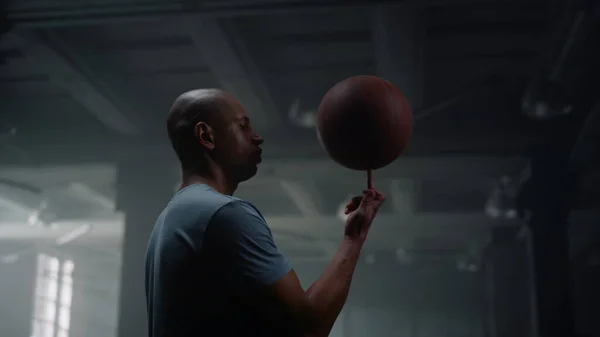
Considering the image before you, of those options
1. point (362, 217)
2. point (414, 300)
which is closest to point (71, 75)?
point (362, 217)

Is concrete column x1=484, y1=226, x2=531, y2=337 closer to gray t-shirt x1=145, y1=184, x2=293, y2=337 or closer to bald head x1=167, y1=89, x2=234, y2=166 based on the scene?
bald head x1=167, y1=89, x2=234, y2=166

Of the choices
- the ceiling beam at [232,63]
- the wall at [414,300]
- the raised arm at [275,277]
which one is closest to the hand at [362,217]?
the raised arm at [275,277]

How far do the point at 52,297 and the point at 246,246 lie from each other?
12.3 meters

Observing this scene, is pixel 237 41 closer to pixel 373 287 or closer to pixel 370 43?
pixel 370 43

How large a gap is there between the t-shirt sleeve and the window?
38.0ft

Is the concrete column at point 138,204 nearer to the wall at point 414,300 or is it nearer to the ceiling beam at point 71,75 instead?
the ceiling beam at point 71,75

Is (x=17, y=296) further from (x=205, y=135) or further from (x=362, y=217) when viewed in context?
(x=362, y=217)

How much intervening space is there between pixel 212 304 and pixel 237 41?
124 inches

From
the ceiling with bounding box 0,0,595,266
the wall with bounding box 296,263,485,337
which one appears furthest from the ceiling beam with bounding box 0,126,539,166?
the wall with bounding box 296,263,485,337

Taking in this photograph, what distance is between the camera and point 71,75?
4.74 metres

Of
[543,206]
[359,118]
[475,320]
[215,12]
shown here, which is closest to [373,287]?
[475,320]

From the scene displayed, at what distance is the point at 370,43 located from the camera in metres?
4.46

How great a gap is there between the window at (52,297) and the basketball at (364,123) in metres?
11.3

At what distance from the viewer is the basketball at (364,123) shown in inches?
67.1
